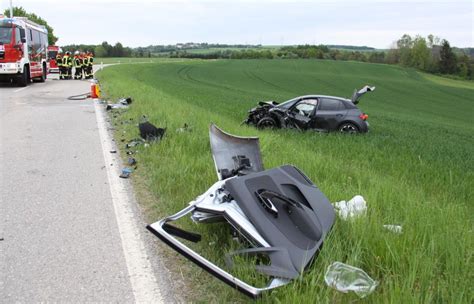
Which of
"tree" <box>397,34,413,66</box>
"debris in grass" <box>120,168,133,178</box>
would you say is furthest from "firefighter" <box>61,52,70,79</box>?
"tree" <box>397,34,413,66</box>

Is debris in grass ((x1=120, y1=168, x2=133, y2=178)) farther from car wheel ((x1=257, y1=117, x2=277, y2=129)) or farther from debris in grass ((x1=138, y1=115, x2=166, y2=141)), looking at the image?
car wheel ((x1=257, y1=117, x2=277, y2=129))

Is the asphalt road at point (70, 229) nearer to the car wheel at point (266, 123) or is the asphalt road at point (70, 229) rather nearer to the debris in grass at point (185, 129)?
the debris in grass at point (185, 129)

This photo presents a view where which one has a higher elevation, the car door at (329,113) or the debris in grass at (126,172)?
the car door at (329,113)

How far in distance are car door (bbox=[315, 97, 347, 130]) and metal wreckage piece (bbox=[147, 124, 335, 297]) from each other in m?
8.22

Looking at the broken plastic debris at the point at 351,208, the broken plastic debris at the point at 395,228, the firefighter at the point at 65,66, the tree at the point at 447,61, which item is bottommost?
the broken plastic debris at the point at 395,228

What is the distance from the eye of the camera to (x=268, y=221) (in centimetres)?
326

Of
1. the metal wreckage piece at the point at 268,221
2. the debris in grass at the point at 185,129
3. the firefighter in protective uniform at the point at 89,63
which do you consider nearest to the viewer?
the metal wreckage piece at the point at 268,221

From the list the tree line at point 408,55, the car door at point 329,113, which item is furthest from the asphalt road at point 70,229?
the tree line at point 408,55

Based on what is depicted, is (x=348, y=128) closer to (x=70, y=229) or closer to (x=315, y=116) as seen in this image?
(x=315, y=116)

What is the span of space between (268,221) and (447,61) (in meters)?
107

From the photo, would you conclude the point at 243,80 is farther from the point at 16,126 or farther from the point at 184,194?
the point at 184,194

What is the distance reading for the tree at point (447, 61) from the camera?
96.9 meters

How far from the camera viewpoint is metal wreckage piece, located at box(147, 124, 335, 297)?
9.79ft

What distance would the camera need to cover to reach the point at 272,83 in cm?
5275
